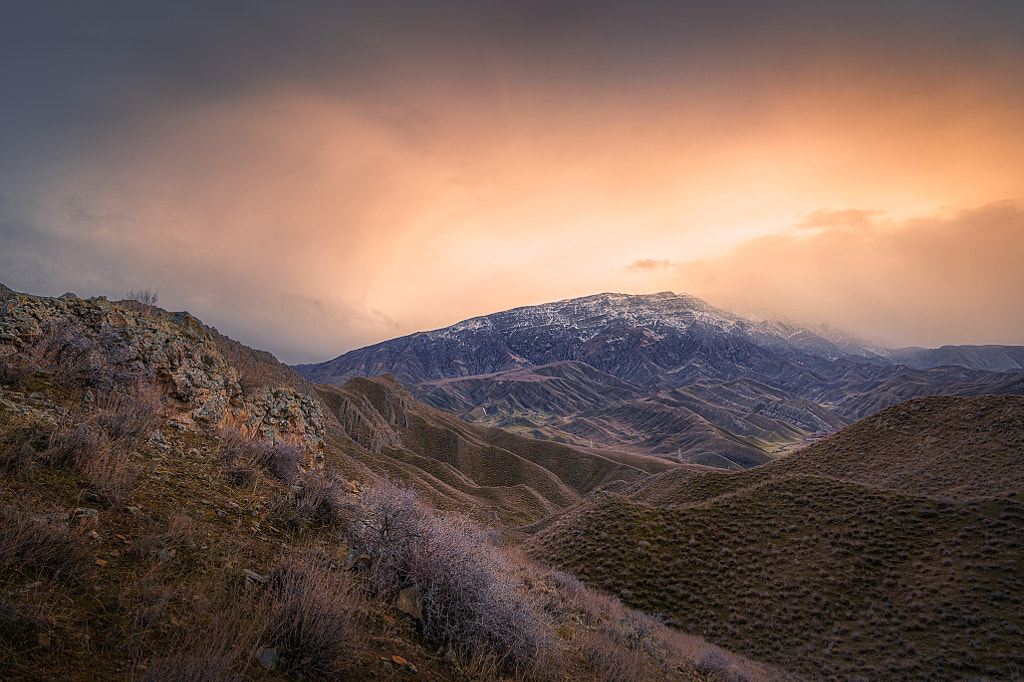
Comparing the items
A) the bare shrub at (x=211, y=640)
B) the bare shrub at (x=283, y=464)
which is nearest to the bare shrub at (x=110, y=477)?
the bare shrub at (x=211, y=640)

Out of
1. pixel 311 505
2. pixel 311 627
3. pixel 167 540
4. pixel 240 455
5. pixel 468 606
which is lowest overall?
pixel 468 606

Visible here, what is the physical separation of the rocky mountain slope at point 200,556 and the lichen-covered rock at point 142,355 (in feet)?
0.12

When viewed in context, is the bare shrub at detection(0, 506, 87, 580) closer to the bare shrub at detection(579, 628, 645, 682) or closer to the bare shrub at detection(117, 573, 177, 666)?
the bare shrub at detection(117, 573, 177, 666)

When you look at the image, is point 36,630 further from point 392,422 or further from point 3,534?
point 392,422

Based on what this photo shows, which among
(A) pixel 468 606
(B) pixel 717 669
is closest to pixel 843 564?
(B) pixel 717 669

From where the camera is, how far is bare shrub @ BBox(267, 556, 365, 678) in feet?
10.8

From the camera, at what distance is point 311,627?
132 inches

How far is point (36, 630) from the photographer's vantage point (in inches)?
103

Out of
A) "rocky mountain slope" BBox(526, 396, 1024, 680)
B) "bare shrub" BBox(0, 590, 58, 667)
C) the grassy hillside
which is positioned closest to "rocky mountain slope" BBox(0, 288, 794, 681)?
"bare shrub" BBox(0, 590, 58, 667)

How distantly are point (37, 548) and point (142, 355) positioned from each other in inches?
245

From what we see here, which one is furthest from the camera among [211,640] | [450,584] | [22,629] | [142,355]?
[142,355]

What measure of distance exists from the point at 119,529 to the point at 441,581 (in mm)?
3120

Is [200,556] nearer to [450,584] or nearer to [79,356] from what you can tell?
[450,584]

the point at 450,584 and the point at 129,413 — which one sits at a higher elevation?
the point at 129,413
